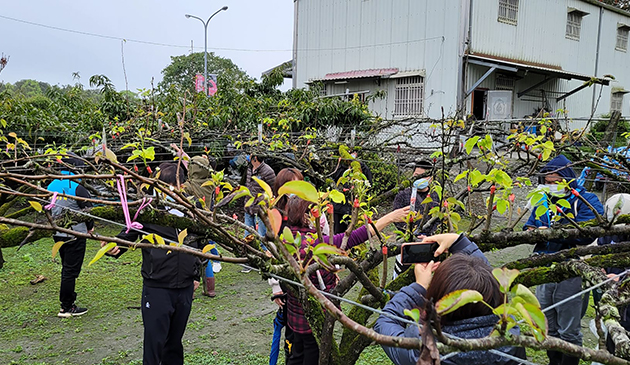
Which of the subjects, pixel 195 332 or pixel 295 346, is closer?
pixel 295 346

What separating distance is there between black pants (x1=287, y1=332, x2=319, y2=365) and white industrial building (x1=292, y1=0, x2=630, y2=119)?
11208 millimetres

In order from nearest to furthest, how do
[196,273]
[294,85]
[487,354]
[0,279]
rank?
1. [487,354]
2. [196,273]
3. [0,279]
4. [294,85]

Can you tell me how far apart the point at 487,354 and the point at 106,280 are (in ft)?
19.5

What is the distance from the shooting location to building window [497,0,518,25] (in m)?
15.6

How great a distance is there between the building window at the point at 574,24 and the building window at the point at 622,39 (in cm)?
350

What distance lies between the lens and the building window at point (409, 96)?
16.1 metres

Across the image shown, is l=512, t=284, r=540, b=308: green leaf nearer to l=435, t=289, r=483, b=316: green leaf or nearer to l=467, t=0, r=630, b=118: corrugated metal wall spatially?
l=435, t=289, r=483, b=316: green leaf

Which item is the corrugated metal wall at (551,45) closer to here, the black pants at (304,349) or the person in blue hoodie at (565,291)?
the person in blue hoodie at (565,291)

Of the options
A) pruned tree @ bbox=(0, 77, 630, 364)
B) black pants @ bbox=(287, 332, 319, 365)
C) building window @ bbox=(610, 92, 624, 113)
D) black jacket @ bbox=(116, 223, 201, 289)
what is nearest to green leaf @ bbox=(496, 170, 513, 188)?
pruned tree @ bbox=(0, 77, 630, 364)

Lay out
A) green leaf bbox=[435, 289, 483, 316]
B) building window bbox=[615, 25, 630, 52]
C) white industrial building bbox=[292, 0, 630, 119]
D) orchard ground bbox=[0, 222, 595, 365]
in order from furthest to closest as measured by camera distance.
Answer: building window bbox=[615, 25, 630, 52] → white industrial building bbox=[292, 0, 630, 119] → orchard ground bbox=[0, 222, 595, 365] → green leaf bbox=[435, 289, 483, 316]

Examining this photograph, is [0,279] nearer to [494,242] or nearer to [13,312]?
[13,312]

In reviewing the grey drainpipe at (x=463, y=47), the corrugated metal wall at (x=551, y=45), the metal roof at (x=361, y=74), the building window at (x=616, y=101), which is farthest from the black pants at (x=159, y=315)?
the building window at (x=616, y=101)

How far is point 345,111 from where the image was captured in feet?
34.7

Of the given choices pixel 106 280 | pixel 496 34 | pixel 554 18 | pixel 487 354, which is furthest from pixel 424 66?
pixel 487 354
